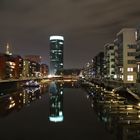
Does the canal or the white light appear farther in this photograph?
the white light

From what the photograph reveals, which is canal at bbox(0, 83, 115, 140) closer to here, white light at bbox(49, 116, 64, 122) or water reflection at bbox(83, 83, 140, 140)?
white light at bbox(49, 116, 64, 122)

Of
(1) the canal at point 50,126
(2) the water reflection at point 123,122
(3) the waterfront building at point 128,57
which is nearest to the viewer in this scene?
(2) the water reflection at point 123,122

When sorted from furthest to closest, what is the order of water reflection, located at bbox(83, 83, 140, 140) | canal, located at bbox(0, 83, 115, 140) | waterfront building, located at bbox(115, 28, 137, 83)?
waterfront building, located at bbox(115, 28, 137, 83) < canal, located at bbox(0, 83, 115, 140) < water reflection, located at bbox(83, 83, 140, 140)

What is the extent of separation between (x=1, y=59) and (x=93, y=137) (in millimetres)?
143265

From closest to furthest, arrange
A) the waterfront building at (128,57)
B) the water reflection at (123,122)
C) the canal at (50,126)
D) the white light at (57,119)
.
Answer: the water reflection at (123,122), the canal at (50,126), the white light at (57,119), the waterfront building at (128,57)

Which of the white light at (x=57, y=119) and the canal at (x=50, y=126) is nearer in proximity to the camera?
the canal at (x=50, y=126)

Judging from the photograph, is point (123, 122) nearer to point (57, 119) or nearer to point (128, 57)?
point (57, 119)

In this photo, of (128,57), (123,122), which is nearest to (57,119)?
(123,122)

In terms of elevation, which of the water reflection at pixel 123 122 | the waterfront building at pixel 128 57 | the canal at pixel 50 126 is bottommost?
the canal at pixel 50 126

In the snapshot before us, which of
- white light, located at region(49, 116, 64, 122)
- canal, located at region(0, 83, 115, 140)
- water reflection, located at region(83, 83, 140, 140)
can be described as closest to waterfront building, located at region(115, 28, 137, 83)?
canal, located at region(0, 83, 115, 140)

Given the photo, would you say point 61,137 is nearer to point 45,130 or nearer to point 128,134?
point 45,130

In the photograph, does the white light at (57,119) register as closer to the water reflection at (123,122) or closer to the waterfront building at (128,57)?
the water reflection at (123,122)

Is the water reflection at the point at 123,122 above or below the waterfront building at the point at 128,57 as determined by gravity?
below

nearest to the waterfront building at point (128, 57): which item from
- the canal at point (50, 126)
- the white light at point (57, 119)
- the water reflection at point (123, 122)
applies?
the canal at point (50, 126)
